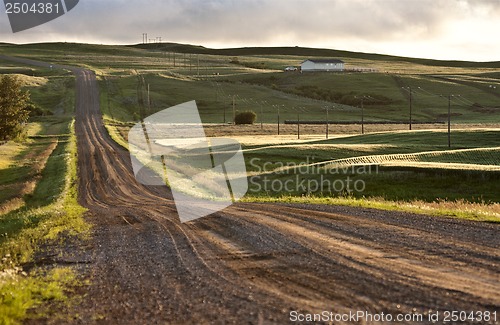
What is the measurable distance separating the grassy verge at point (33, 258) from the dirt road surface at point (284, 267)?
0.75 m

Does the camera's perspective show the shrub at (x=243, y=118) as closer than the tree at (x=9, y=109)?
No

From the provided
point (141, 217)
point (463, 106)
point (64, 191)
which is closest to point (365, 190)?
point (64, 191)

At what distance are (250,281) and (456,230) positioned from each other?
26.8 ft

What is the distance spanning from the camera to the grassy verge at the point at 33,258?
11.3 m

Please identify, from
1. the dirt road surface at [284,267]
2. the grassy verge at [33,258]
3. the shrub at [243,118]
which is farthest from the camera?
the shrub at [243,118]

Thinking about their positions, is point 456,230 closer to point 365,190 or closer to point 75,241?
point 75,241

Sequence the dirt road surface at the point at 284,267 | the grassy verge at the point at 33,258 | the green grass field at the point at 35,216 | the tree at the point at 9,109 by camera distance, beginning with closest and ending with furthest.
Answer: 1. the dirt road surface at the point at 284,267
2. the grassy verge at the point at 33,258
3. the green grass field at the point at 35,216
4. the tree at the point at 9,109

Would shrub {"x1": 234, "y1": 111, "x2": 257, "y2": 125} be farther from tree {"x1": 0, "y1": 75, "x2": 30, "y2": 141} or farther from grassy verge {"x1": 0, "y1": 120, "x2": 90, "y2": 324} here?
grassy verge {"x1": 0, "y1": 120, "x2": 90, "y2": 324}

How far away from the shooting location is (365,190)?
45469 mm

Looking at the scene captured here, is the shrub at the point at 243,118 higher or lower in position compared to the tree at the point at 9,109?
lower

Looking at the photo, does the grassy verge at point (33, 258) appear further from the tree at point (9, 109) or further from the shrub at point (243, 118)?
the shrub at point (243, 118)

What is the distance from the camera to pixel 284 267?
532 inches

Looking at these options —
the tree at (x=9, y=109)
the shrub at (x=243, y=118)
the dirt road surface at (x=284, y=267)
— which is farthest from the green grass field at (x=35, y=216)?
the shrub at (x=243, y=118)

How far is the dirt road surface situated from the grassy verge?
747mm
